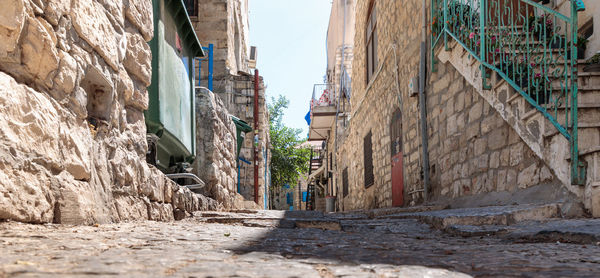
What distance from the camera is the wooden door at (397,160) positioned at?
805 centimetres

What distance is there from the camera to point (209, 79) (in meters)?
11.2

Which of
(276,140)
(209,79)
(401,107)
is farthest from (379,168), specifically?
(276,140)

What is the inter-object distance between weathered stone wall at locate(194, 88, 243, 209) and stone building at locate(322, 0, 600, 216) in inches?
109

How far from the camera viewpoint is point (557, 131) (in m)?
3.72

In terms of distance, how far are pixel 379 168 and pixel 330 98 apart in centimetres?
760

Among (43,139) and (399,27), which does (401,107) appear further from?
(43,139)

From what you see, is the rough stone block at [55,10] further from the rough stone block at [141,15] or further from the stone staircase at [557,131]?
the stone staircase at [557,131]

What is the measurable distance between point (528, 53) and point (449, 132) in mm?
1927

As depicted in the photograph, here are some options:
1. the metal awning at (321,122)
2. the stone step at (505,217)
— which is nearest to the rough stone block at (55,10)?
the stone step at (505,217)

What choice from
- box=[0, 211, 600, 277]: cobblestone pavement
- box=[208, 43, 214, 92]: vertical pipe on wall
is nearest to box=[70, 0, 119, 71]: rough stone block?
box=[0, 211, 600, 277]: cobblestone pavement

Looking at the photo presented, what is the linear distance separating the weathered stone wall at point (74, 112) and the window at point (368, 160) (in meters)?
7.56

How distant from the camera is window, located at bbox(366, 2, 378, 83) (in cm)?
1037

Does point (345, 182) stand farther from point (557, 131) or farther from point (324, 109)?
point (557, 131)

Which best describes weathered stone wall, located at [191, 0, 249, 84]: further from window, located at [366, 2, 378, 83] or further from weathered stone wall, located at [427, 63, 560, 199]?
weathered stone wall, located at [427, 63, 560, 199]
